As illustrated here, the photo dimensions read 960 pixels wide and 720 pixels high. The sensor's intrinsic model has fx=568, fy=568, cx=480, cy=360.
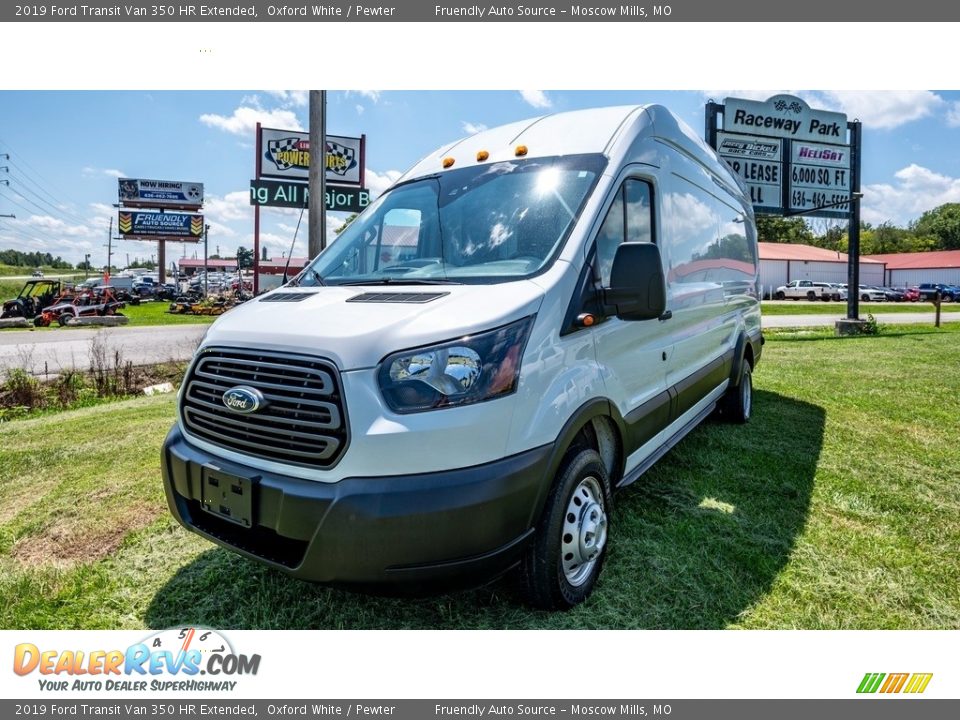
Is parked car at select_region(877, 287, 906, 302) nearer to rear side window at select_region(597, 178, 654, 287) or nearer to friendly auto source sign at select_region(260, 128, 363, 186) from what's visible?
friendly auto source sign at select_region(260, 128, 363, 186)

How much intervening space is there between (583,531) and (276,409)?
148cm

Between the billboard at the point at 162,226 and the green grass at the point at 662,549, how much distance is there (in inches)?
2386

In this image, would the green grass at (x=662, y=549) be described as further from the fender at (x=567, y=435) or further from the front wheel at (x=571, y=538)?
the fender at (x=567, y=435)

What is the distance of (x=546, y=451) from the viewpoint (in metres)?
2.32

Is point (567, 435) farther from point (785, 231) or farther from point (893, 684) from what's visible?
point (785, 231)

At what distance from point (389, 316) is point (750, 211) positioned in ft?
20.6

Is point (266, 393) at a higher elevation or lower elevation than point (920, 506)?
higher

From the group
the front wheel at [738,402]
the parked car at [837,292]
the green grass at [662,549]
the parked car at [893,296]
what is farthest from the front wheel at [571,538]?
the parked car at [893,296]

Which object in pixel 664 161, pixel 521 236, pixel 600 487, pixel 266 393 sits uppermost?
pixel 664 161

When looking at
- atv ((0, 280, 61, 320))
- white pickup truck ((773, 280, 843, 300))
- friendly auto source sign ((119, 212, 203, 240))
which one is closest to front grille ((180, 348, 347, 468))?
atv ((0, 280, 61, 320))

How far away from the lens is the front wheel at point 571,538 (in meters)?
2.44

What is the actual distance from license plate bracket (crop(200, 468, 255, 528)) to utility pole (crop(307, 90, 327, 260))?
5.81 metres

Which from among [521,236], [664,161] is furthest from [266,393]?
[664,161]

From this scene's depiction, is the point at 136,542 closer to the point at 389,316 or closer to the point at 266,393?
the point at 266,393
